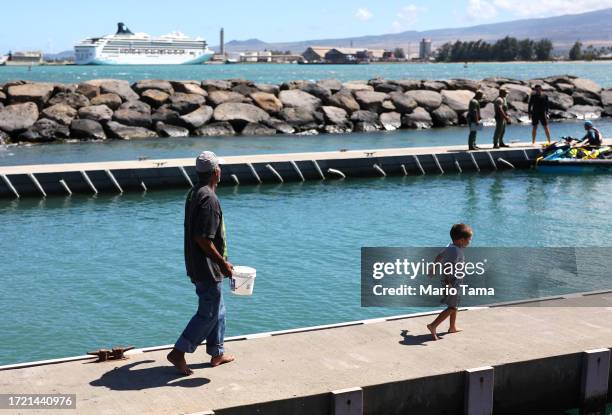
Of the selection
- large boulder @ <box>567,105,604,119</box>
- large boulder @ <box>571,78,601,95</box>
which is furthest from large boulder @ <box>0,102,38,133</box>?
large boulder @ <box>571,78,601,95</box>

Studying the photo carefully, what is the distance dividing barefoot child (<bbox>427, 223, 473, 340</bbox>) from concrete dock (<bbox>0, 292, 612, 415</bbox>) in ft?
0.70

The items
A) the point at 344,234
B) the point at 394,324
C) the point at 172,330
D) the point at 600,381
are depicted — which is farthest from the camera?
the point at 344,234

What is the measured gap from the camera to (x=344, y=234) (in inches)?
758

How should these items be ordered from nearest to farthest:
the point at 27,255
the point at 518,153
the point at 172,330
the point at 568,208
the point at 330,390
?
the point at 330,390 → the point at 172,330 → the point at 27,255 → the point at 568,208 → the point at 518,153

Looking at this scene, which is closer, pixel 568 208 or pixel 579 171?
pixel 568 208

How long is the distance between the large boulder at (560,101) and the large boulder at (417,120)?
1066 centimetres

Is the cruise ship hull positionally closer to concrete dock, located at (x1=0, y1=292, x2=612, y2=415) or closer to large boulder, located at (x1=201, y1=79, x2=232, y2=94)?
large boulder, located at (x1=201, y1=79, x2=232, y2=94)

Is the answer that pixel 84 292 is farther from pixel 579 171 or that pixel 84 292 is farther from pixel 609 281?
pixel 579 171

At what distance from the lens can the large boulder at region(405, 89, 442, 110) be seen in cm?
4931

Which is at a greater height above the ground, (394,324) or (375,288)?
(394,324)

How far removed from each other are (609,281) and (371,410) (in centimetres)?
825

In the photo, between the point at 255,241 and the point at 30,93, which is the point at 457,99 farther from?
the point at 255,241

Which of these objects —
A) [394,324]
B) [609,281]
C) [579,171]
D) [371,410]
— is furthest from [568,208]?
[371,410]

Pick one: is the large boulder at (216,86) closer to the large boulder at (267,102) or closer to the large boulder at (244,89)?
the large boulder at (244,89)
